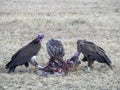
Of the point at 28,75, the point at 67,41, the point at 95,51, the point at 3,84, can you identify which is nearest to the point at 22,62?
the point at 28,75

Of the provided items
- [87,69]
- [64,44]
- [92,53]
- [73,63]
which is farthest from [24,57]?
[64,44]

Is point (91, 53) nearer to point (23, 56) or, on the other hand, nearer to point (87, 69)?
point (87, 69)

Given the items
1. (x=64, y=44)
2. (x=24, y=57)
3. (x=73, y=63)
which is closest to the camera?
(x=24, y=57)

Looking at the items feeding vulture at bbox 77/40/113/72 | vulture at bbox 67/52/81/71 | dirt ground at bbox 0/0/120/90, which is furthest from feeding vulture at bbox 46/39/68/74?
feeding vulture at bbox 77/40/113/72

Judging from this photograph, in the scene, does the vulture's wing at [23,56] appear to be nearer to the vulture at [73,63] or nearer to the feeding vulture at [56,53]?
the feeding vulture at [56,53]

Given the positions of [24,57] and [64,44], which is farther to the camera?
[64,44]

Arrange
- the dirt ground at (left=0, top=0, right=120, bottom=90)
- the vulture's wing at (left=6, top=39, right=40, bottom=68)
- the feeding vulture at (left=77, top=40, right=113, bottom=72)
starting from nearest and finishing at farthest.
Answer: the dirt ground at (left=0, top=0, right=120, bottom=90)
the vulture's wing at (left=6, top=39, right=40, bottom=68)
the feeding vulture at (left=77, top=40, right=113, bottom=72)

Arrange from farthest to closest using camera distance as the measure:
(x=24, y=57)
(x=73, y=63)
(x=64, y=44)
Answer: (x=64, y=44) < (x=73, y=63) < (x=24, y=57)

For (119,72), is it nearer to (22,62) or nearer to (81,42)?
(81,42)

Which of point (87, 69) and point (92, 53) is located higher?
point (92, 53)

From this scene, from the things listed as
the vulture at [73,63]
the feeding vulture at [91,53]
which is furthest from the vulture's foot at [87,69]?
the vulture at [73,63]

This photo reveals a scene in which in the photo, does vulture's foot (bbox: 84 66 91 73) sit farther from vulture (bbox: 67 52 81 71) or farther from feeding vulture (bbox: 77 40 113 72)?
vulture (bbox: 67 52 81 71)

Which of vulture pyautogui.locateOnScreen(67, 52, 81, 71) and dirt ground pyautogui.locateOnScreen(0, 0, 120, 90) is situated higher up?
vulture pyautogui.locateOnScreen(67, 52, 81, 71)

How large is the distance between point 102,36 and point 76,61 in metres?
5.05
